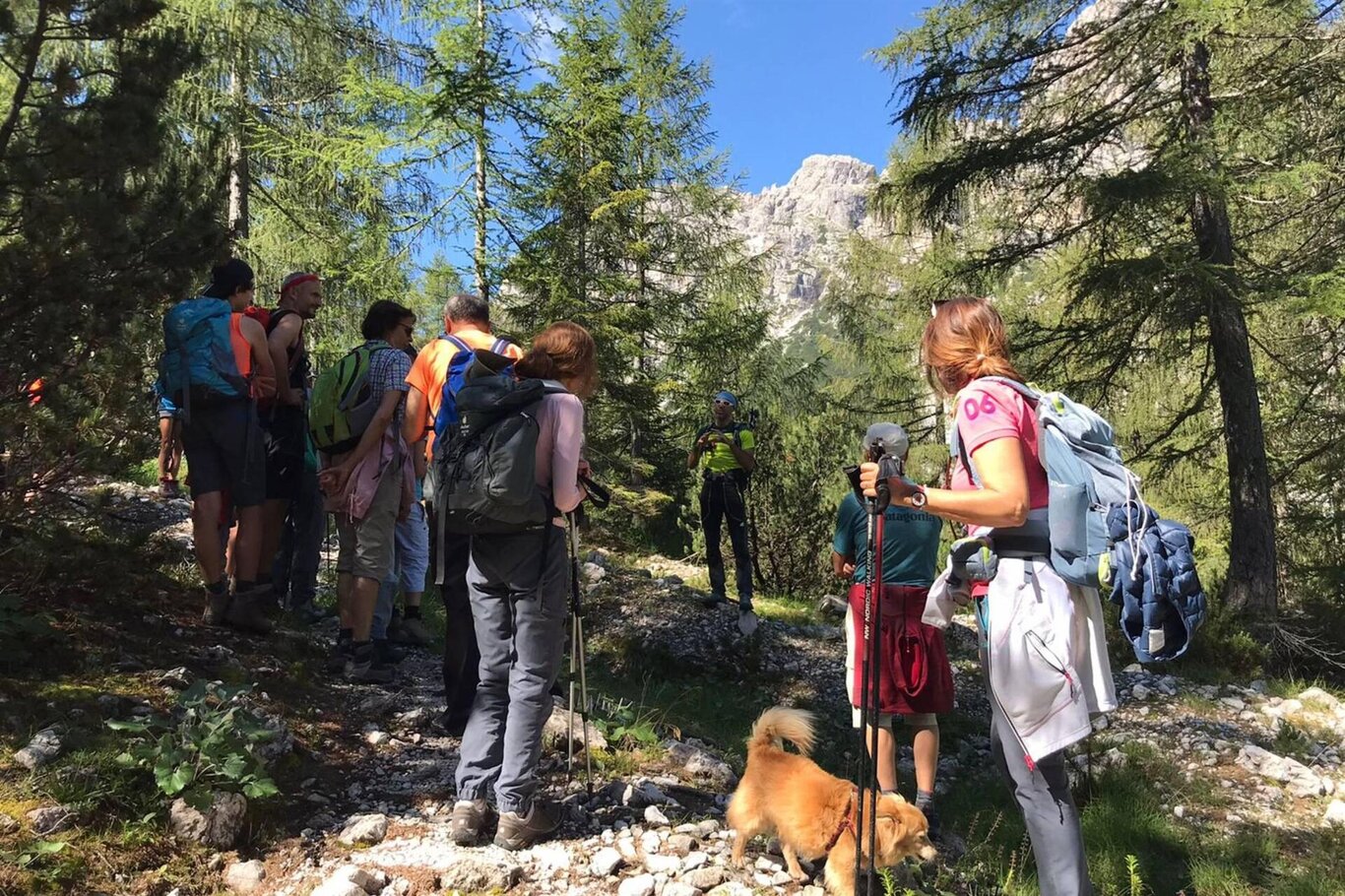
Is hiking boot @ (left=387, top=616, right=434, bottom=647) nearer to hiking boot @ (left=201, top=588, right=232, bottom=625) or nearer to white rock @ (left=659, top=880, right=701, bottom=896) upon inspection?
hiking boot @ (left=201, top=588, right=232, bottom=625)

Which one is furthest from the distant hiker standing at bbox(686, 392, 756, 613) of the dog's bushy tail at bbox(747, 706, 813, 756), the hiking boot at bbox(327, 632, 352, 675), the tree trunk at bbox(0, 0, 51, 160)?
the tree trunk at bbox(0, 0, 51, 160)

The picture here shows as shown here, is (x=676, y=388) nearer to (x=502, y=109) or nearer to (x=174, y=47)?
(x=502, y=109)

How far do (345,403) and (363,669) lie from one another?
158 centimetres

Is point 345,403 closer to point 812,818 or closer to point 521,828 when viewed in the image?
point 521,828

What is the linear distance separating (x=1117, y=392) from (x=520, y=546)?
10479 millimetres

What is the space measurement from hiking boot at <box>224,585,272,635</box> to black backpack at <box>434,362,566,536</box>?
2.53m

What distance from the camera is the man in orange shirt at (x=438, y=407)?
383cm

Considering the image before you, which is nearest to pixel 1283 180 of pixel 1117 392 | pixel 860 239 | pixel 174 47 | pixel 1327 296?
pixel 1327 296

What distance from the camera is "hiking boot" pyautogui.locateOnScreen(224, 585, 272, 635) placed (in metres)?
4.74

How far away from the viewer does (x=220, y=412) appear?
4418 millimetres

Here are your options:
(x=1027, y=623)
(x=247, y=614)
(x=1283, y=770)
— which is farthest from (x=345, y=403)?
(x=1283, y=770)

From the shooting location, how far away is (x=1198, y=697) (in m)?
7.37

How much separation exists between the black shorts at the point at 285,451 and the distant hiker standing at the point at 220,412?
0.51 meters

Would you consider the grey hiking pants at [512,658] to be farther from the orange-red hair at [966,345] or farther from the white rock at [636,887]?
the orange-red hair at [966,345]
